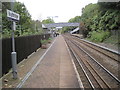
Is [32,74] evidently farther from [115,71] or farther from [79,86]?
[115,71]

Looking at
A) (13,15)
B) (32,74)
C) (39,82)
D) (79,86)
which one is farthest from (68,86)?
(13,15)

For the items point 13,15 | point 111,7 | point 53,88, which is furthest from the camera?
point 111,7

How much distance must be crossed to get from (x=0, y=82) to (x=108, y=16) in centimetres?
2571

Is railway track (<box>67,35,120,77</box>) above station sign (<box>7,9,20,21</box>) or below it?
below

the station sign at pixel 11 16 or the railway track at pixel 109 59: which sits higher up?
the station sign at pixel 11 16

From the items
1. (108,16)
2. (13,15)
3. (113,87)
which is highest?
(108,16)

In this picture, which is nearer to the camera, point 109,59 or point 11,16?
point 11,16

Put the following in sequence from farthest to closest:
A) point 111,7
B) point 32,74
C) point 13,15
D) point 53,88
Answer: point 111,7, point 32,74, point 13,15, point 53,88

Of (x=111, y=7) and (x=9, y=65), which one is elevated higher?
(x=111, y=7)

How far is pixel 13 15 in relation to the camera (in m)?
8.43

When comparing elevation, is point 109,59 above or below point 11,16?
below

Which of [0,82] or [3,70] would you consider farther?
[3,70]

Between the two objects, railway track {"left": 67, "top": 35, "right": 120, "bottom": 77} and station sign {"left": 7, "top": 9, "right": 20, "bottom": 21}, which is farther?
railway track {"left": 67, "top": 35, "right": 120, "bottom": 77}

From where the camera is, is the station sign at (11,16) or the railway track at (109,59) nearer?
the station sign at (11,16)
